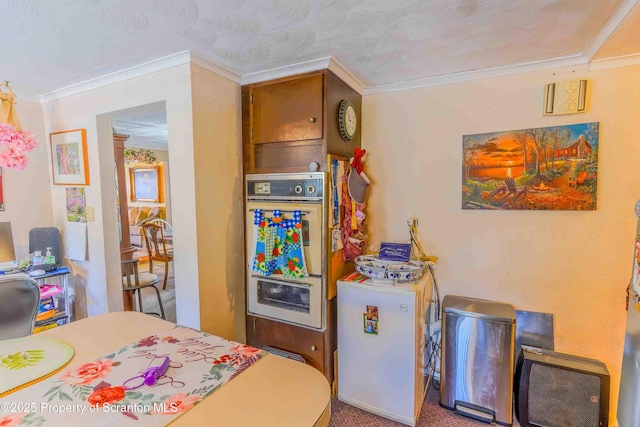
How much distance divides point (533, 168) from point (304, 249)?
151 centimetres

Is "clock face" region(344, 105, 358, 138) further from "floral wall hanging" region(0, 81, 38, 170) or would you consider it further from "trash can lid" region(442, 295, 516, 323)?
"floral wall hanging" region(0, 81, 38, 170)

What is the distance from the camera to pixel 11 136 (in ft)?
7.04

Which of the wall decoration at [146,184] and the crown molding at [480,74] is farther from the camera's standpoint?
the wall decoration at [146,184]

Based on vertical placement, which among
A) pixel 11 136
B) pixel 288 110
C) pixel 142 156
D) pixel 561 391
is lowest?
pixel 561 391

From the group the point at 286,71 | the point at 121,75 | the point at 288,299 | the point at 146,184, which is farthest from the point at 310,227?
the point at 146,184

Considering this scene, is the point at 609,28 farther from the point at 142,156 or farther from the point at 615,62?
the point at 142,156

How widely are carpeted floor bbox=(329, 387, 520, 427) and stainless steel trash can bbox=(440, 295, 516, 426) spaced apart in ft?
0.14

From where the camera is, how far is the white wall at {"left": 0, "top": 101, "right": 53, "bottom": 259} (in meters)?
2.55

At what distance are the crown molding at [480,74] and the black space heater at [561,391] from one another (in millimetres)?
1715

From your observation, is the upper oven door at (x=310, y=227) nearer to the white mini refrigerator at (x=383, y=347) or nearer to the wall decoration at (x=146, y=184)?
the white mini refrigerator at (x=383, y=347)

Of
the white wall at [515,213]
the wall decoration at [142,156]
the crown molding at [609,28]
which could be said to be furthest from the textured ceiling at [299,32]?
the wall decoration at [142,156]

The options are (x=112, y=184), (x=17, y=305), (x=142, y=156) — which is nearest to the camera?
(x=17, y=305)

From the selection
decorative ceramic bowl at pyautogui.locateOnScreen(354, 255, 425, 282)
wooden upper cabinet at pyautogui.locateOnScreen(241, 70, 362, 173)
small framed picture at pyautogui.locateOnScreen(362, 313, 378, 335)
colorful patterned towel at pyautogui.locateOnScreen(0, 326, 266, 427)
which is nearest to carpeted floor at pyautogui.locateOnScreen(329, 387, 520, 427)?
small framed picture at pyautogui.locateOnScreen(362, 313, 378, 335)

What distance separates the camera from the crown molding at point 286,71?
6.09 feet
